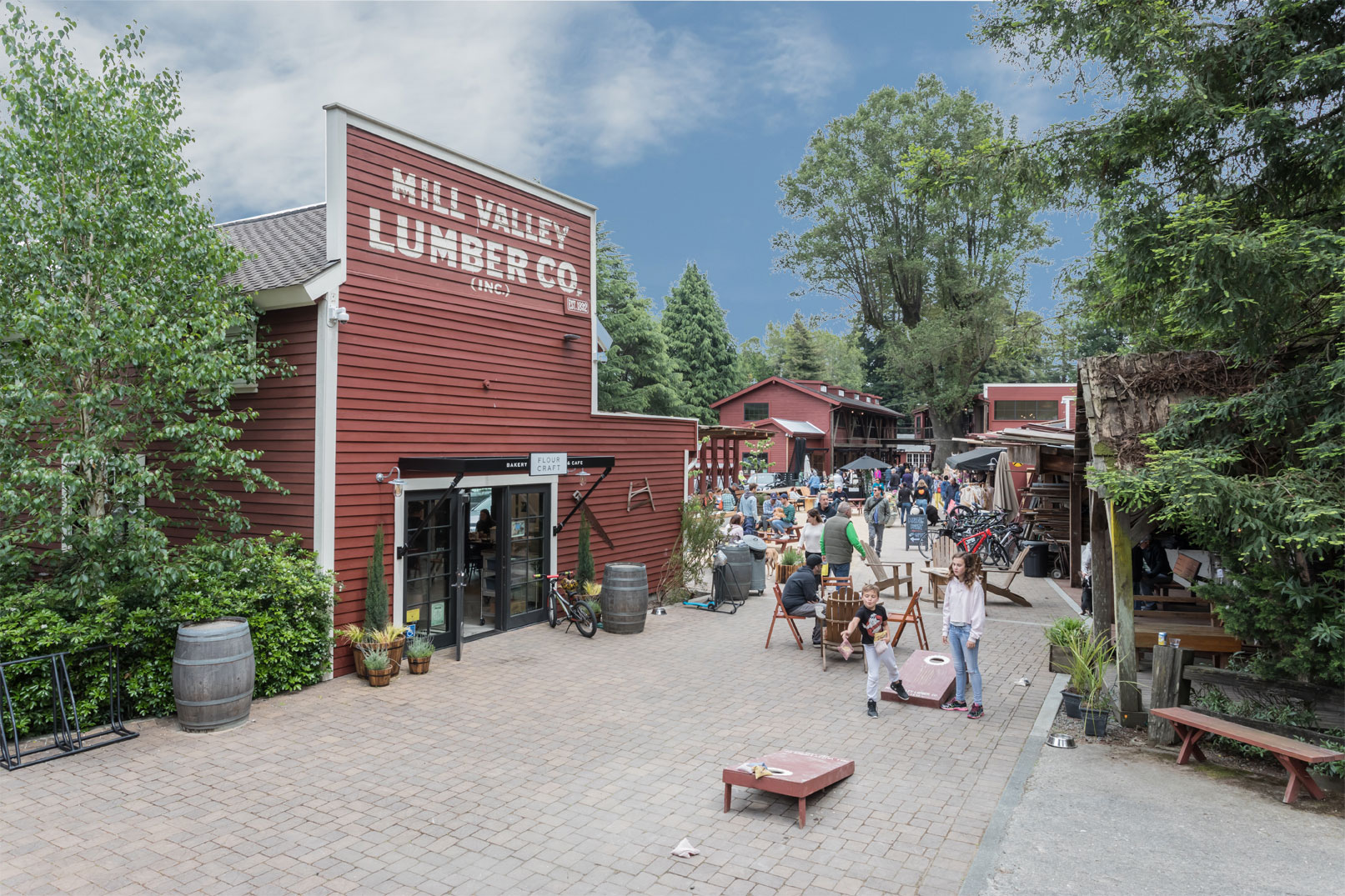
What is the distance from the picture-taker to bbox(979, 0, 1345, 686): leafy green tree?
6.33m

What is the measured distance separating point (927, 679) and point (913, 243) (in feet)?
122

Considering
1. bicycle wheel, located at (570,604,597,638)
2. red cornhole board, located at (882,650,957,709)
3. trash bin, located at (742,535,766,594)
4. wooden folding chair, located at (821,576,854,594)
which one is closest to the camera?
red cornhole board, located at (882,650,957,709)

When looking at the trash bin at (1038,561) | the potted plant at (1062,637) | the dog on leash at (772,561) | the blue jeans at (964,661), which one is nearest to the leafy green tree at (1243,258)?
the potted plant at (1062,637)

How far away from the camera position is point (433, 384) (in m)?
10.4

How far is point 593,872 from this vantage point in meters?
4.97

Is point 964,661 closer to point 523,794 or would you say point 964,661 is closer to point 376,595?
point 523,794

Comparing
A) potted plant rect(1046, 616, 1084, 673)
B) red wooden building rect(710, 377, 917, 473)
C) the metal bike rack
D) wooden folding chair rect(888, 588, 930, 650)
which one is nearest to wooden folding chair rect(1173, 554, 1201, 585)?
potted plant rect(1046, 616, 1084, 673)

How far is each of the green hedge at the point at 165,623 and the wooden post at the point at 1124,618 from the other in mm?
8056

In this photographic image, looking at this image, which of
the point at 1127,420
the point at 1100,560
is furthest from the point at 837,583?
the point at 1127,420

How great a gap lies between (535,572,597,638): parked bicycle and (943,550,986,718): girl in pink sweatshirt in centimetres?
506

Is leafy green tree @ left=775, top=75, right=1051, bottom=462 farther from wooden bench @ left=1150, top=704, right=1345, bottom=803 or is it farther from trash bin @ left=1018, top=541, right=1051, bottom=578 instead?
wooden bench @ left=1150, top=704, right=1345, bottom=803

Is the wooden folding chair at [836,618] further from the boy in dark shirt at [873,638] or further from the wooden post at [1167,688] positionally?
the wooden post at [1167,688]

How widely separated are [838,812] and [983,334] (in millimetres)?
38571

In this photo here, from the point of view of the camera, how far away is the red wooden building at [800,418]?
43.0m
